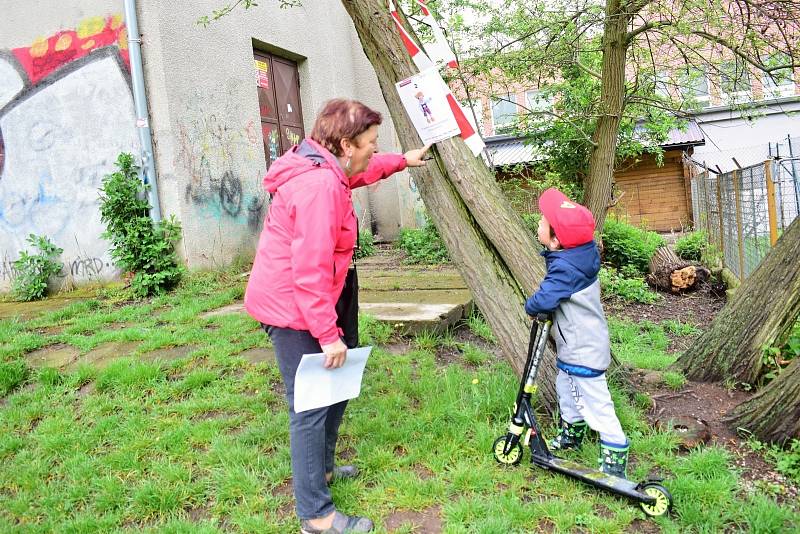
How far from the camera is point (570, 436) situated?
10.0 feet

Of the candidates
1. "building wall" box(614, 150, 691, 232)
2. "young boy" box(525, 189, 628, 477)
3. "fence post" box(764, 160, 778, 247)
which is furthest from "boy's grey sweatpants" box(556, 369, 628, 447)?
"building wall" box(614, 150, 691, 232)

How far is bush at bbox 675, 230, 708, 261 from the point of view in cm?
1090

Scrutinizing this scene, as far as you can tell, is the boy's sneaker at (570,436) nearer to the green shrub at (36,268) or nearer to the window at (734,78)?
the window at (734,78)

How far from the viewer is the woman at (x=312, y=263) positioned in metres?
2.27

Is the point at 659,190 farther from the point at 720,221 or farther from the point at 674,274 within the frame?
the point at 674,274

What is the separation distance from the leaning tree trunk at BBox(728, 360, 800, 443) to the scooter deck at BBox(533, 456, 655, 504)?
90 centimetres

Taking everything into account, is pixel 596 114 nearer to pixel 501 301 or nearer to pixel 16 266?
pixel 501 301

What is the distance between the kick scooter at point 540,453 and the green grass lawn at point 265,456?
0.23ft

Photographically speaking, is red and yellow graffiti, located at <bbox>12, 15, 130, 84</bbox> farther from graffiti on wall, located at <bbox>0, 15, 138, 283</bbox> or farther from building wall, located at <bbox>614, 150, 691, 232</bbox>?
building wall, located at <bbox>614, 150, 691, 232</bbox>

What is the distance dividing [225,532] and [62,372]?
8.16 ft

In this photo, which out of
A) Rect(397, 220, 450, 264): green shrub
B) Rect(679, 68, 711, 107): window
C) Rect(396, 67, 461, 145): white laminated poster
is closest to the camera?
Rect(396, 67, 461, 145): white laminated poster

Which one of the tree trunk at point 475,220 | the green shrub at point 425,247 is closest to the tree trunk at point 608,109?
the green shrub at point 425,247

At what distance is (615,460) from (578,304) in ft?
2.35

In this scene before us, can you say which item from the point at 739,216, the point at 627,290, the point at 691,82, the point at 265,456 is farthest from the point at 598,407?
the point at 691,82
